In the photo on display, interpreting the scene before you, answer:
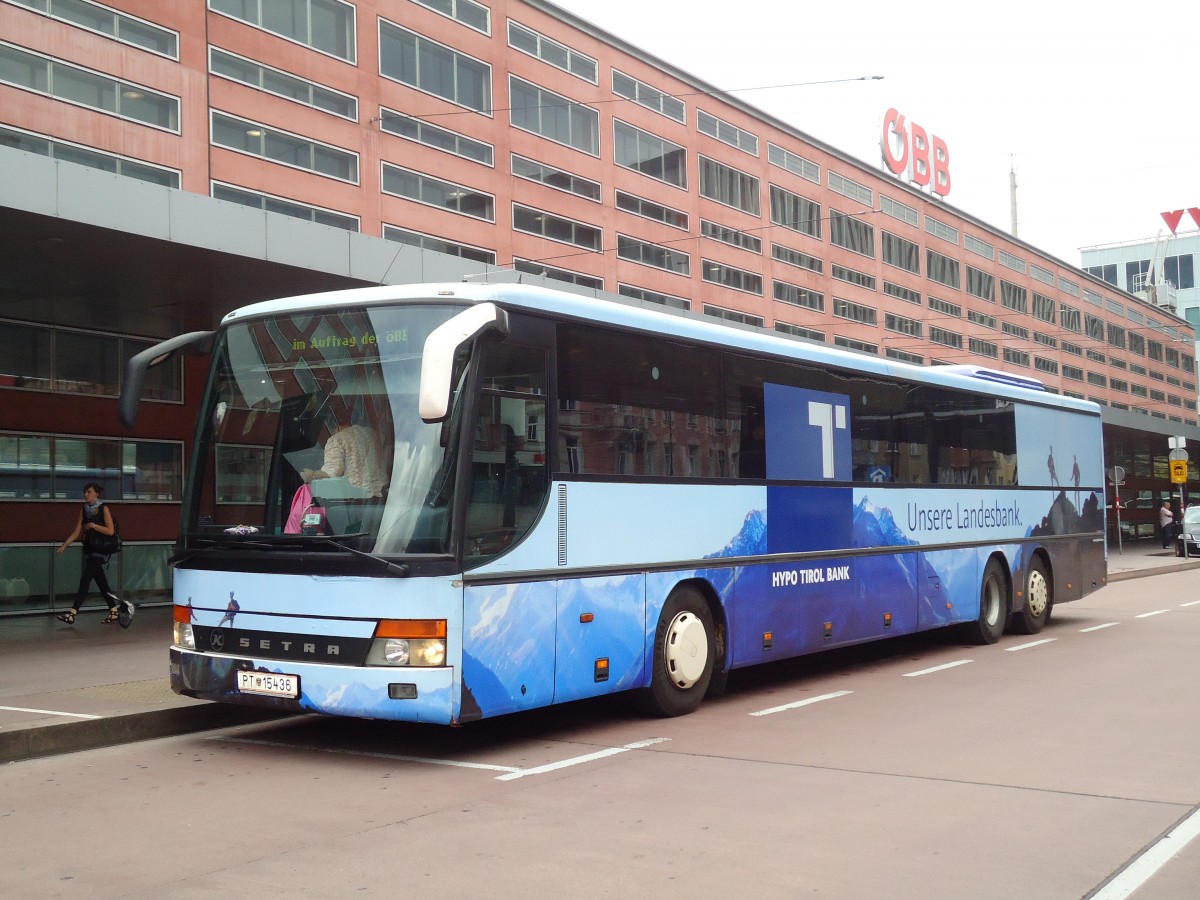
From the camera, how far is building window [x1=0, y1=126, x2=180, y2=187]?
27906mm

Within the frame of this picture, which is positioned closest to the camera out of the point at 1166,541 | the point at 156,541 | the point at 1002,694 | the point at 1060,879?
the point at 1060,879

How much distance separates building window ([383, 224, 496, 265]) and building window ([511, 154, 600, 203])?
3.07m

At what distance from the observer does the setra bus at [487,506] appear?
8.21m

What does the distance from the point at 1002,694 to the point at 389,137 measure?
29.7m

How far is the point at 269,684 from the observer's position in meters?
8.52

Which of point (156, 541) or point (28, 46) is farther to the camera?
point (28, 46)

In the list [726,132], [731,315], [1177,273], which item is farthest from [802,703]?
[1177,273]

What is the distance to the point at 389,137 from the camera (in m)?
37.3

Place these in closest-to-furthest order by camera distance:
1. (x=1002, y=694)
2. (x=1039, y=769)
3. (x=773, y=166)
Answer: (x=1039, y=769), (x=1002, y=694), (x=773, y=166)

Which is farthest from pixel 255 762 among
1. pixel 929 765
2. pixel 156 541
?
pixel 156 541

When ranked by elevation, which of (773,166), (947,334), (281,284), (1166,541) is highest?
(773,166)

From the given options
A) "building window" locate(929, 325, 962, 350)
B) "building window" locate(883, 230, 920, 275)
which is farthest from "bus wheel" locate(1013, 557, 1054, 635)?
"building window" locate(929, 325, 962, 350)

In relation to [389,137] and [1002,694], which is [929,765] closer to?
[1002,694]

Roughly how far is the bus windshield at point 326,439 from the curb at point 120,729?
1.47m
